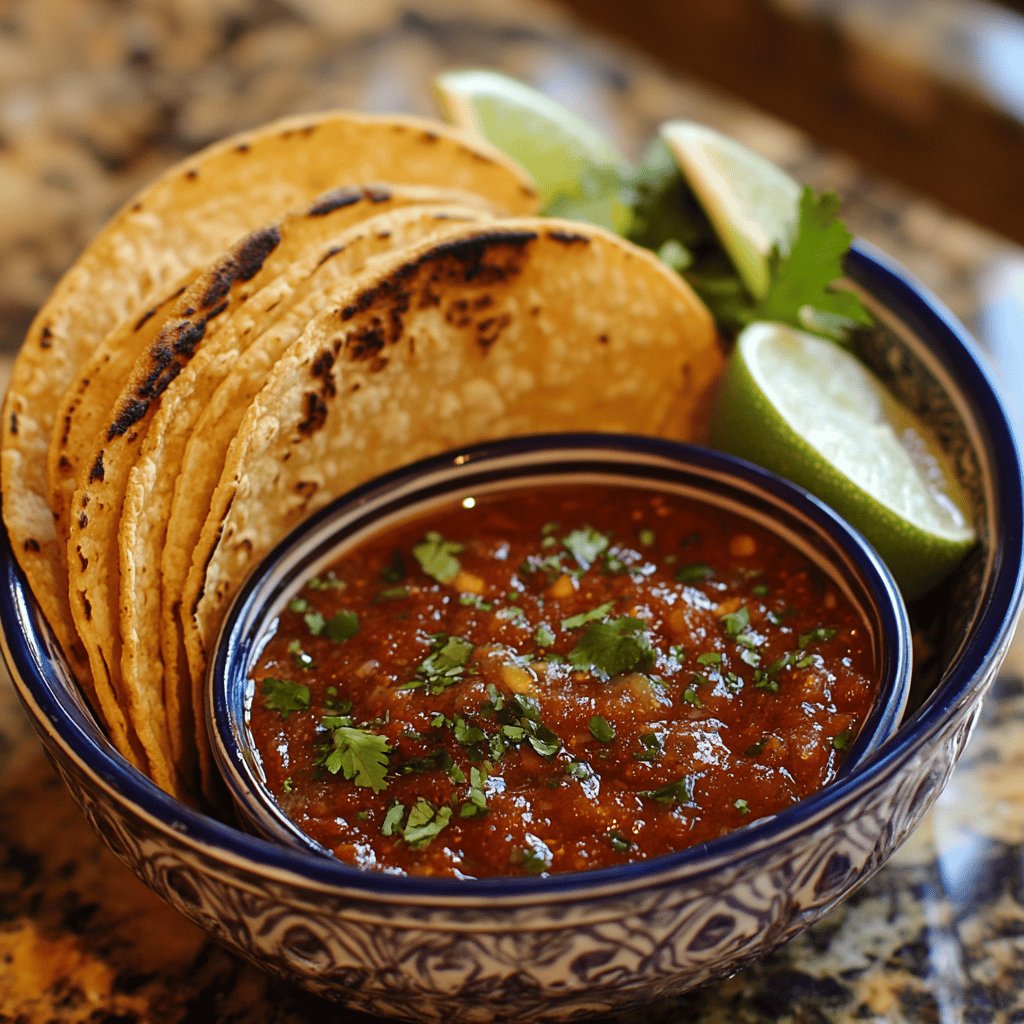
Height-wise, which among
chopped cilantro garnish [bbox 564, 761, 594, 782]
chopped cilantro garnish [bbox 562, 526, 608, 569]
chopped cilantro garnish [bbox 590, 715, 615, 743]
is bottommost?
chopped cilantro garnish [bbox 564, 761, 594, 782]

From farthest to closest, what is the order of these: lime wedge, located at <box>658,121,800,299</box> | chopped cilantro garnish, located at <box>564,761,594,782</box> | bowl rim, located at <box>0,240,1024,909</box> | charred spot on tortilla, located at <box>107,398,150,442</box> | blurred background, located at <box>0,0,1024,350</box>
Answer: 1. blurred background, located at <box>0,0,1024,350</box>
2. lime wedge, located at <box>658,121,800,299</box>
3. charred spot on tortilla, located at <box>107,398,150,442</box>
4. chopped cilantro garnish, located at <box>564,761,594,782</box>
5. bowl rim, located at <box>0,240,1024,909</box>

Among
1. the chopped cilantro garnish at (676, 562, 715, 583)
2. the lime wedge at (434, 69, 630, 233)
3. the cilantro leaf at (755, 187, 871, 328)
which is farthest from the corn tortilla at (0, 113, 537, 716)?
the chopped cilantro garnish at (676, 562, 715, 583)

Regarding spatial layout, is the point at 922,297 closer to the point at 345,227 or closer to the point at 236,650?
the point at 345,227

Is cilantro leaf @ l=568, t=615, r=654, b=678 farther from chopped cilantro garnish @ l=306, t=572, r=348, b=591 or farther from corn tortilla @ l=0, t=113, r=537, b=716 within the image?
corn tortilla @ l=0, t=113, r=537, b=716

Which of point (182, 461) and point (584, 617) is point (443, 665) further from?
point (182, 461)

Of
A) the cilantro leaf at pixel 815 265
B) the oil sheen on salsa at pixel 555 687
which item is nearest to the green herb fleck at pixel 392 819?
the oil sheen on salsa at pixel 555 687

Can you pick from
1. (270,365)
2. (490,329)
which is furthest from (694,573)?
(270,365)

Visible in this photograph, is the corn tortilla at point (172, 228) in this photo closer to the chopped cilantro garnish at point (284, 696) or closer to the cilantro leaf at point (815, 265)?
the chopped cilantro garnish at point (284, 696)
